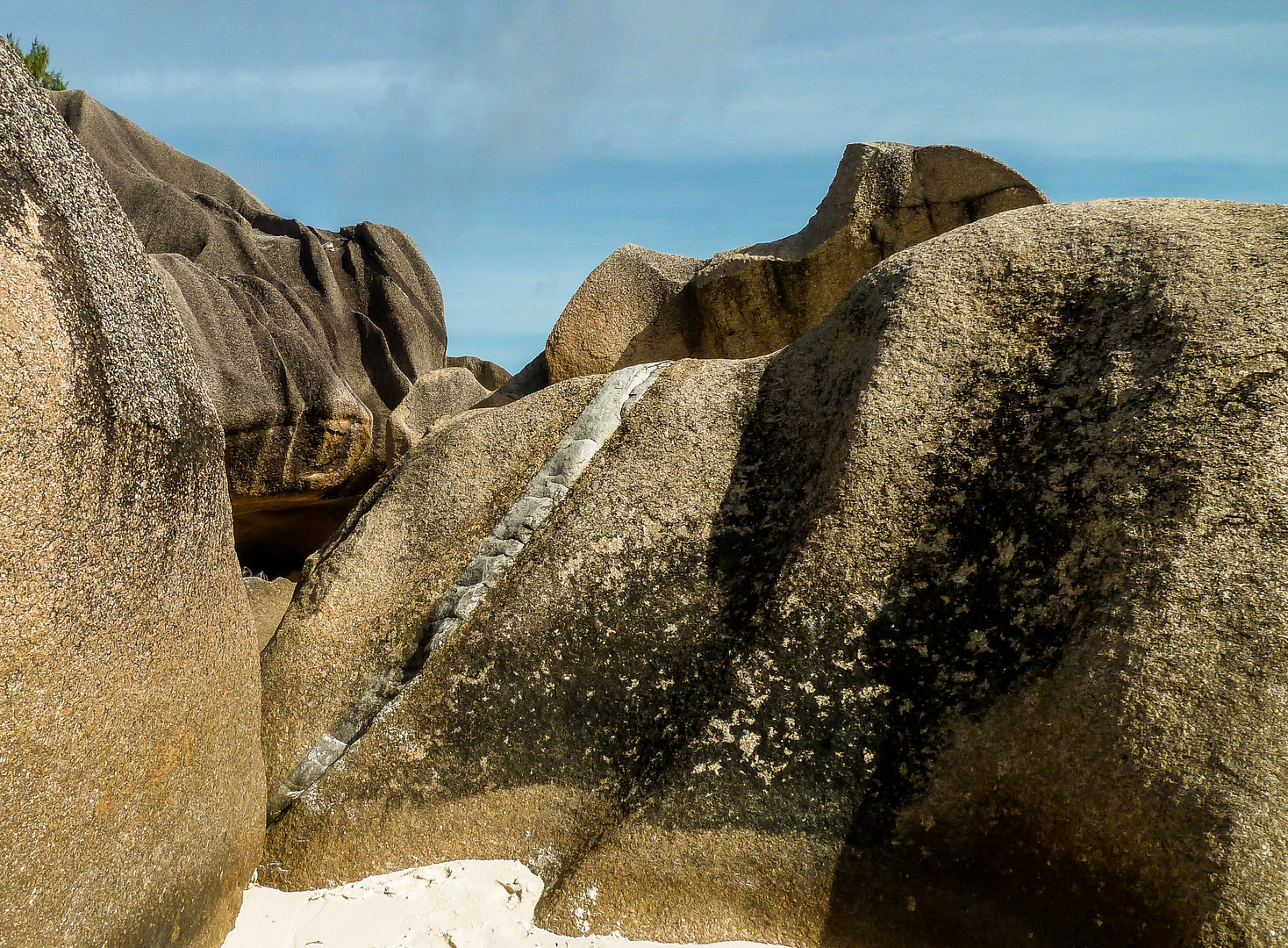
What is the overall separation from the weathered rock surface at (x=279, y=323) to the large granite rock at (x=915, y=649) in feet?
9.30

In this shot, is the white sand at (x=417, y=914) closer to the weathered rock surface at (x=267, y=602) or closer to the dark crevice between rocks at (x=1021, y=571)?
the dark crevice between rocks at (x=1021, y=571)

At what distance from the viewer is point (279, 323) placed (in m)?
6.53

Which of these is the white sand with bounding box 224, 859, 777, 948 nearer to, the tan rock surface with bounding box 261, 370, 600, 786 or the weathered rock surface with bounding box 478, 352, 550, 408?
the tan rock surface with bounding box 261, 370, 600, 786

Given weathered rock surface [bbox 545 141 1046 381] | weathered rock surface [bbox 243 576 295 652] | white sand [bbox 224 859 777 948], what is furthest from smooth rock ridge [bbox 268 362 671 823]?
weathered rock surface [bbox 545 141 1046 381]

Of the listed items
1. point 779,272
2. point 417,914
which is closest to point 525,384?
point 779,272

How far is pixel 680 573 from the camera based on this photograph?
2.25 m

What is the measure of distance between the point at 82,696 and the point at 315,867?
2.57ft

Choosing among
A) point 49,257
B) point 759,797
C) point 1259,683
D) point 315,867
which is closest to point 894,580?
point 759,797

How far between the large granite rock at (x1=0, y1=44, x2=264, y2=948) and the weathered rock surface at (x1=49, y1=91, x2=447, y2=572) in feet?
9.08

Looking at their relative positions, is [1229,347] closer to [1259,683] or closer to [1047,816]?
[1259,683]

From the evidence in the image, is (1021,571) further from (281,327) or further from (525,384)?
(281,327)

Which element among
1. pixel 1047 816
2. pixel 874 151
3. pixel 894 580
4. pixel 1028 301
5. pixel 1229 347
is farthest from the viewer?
pixel 874 151

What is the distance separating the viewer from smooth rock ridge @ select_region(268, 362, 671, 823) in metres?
2.27

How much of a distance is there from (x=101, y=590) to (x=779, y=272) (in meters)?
4.09
